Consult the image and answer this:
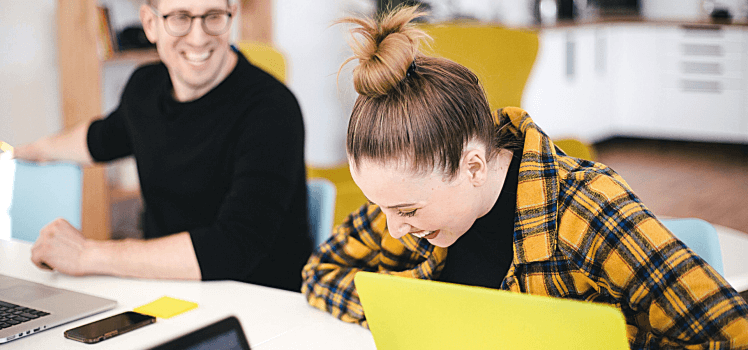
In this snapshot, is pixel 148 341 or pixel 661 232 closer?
pixel 661 232

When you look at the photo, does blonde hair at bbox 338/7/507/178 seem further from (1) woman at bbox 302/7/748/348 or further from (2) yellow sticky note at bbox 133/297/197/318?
(2) yellow sticky note at bbox 133/297/197/318

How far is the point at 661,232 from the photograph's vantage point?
35.9 inches

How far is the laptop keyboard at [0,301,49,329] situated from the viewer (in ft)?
3.72

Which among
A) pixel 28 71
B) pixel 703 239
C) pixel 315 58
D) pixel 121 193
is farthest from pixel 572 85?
pixel 703 239

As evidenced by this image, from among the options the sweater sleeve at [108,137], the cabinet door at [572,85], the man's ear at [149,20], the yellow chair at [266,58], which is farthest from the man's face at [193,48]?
the cabinet door at [572,85]

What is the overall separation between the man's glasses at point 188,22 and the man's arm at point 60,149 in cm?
49

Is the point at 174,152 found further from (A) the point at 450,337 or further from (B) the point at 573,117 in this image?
(B) the point at 573,117

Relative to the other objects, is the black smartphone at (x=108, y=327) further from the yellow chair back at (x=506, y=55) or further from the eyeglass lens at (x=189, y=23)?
the yellow chair back at (x=506, y=55)

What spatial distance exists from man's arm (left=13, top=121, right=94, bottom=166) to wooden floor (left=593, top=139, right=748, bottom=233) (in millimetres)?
2894

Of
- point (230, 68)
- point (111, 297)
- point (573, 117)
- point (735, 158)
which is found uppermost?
point (230, 68)

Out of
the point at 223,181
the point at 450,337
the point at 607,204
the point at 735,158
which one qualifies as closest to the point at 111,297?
the point at 223,181

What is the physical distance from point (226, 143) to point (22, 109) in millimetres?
2020

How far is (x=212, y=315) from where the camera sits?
1.19m

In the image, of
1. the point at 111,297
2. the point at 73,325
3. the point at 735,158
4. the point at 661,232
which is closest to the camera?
the point at 661,232
